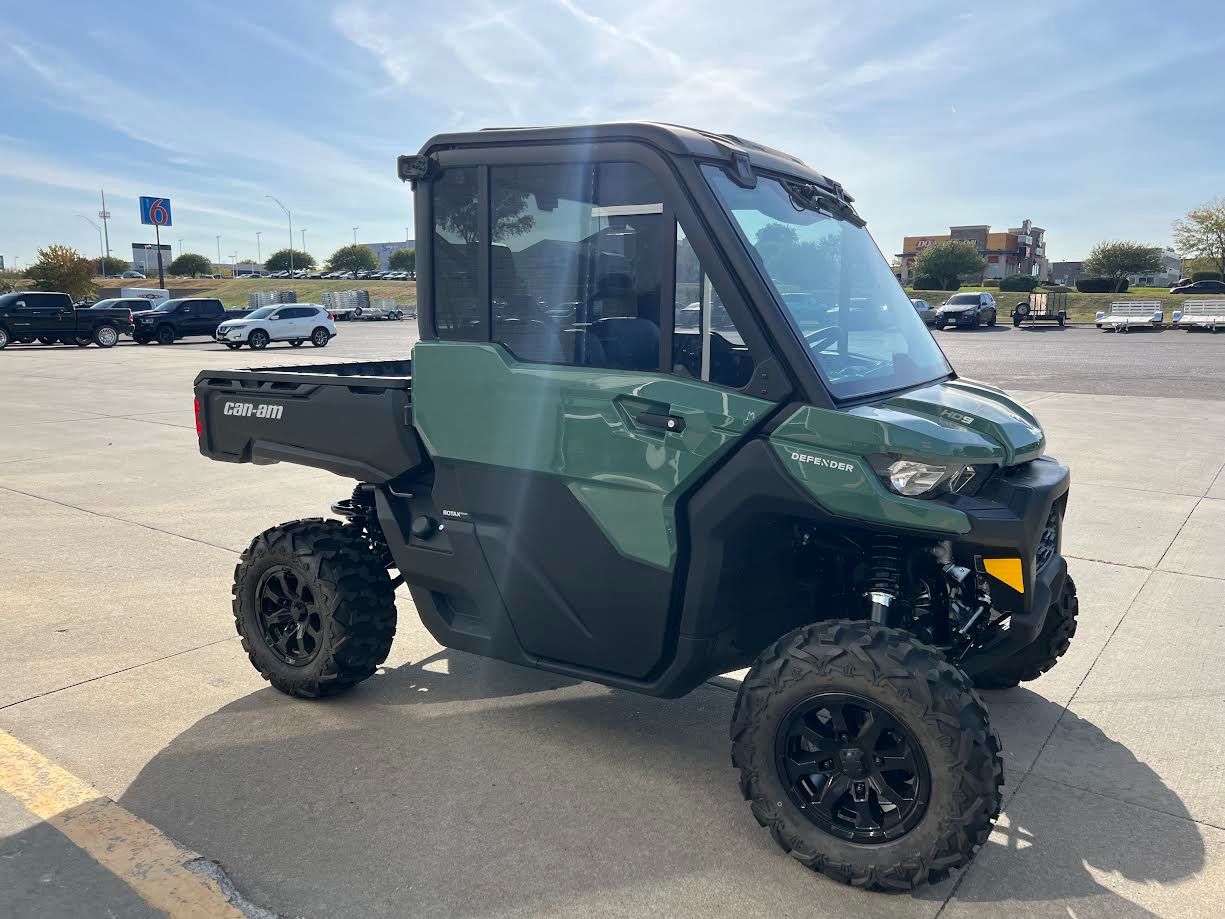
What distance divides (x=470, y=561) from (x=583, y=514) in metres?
0.55

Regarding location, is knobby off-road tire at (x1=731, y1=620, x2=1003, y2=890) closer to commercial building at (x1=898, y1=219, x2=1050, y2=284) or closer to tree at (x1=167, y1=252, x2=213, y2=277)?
commercial building at (x1=898, y1=219, x2=1050, y2=284)

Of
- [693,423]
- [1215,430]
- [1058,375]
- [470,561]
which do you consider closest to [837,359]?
[693,423]

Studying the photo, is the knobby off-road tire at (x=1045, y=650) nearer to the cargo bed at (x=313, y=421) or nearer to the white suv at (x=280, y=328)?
the cargo bed at (x=313, y=421)

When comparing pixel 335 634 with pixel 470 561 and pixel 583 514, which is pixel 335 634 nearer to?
pixel 470 561

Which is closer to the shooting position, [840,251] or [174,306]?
[840,251]

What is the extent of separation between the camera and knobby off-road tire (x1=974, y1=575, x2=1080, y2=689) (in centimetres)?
398

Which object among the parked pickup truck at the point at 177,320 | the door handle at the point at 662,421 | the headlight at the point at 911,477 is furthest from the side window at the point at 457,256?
the parked pickup truck at the point at 177,320

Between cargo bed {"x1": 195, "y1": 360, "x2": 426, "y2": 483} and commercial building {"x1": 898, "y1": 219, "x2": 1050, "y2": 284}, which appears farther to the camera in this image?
commercial building {"x1": 898, "y1": 219, "x2": 1050, "y2": 284}

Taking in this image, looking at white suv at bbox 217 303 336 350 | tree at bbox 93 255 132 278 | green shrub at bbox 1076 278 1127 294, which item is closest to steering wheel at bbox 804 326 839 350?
white suv at bbox 217 303 336 350

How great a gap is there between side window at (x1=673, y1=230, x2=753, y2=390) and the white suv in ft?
101

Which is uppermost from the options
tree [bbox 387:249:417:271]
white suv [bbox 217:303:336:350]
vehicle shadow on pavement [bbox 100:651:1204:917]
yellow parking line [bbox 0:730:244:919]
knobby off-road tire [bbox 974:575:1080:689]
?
tree [bbox 387:249:417:271]

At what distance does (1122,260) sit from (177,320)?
7519 centimetres

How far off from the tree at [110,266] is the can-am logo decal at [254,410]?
133 meters

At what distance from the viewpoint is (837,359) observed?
3.08m
